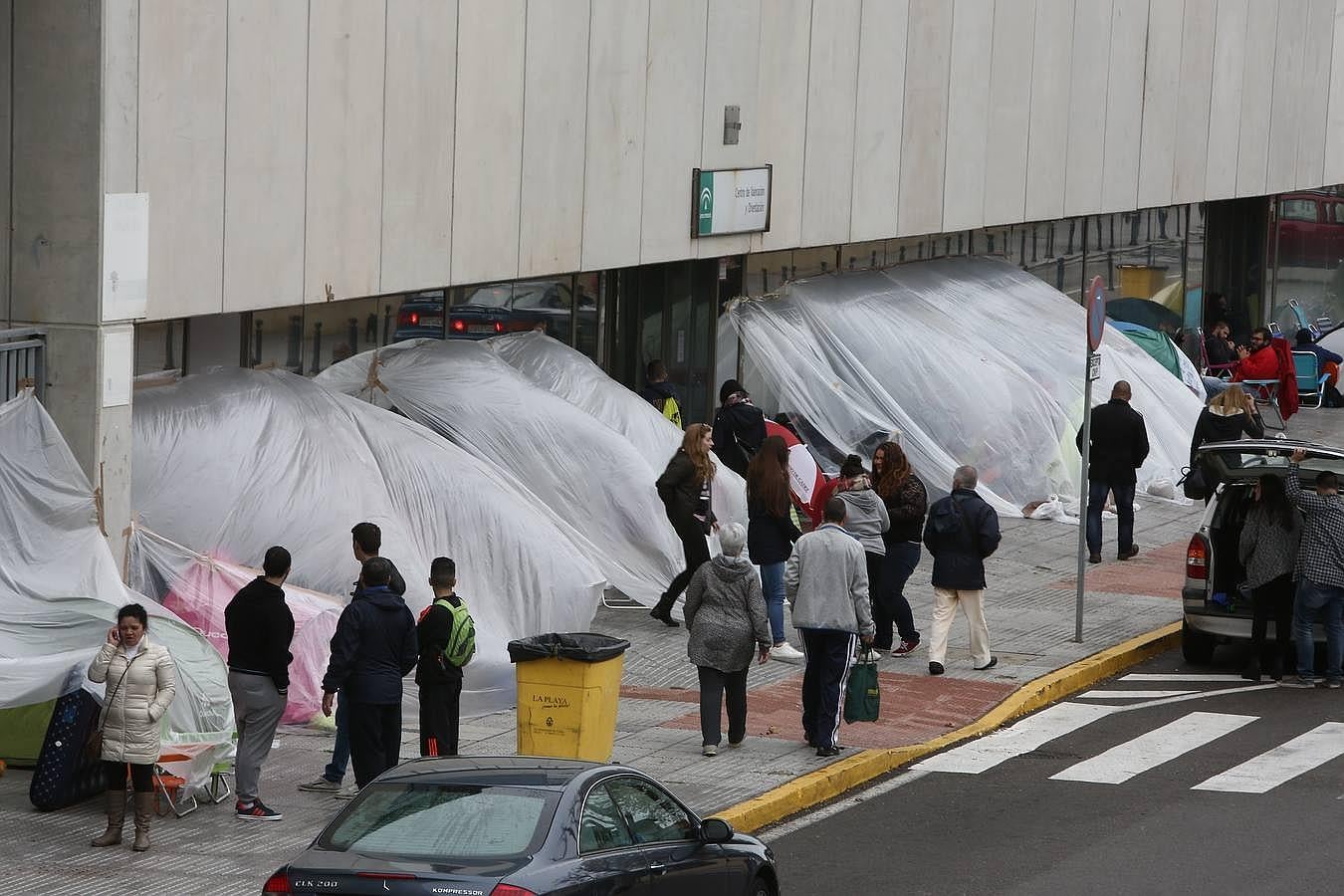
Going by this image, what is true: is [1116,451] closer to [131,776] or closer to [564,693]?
[564,693]

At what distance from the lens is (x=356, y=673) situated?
11.2 metres

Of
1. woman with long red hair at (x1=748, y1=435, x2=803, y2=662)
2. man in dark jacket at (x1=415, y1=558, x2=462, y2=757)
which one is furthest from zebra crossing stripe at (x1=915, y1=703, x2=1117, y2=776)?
man in dark jacket at (x1=415, y1=558, x2=462, y2=757)

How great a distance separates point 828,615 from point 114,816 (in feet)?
14.4

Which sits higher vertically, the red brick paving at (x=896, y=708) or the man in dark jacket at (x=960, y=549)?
the man in dark jacket at (x=960, y=549)

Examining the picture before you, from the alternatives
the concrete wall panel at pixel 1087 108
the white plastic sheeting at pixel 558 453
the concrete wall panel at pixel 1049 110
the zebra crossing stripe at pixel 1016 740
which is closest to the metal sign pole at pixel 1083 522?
the zebra crossing stripe at pixel 1016 740

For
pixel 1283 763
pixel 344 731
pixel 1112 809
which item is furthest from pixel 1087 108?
pixel 344 731

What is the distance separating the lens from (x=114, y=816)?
34.5 ft

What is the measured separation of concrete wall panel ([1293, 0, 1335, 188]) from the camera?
37.2m

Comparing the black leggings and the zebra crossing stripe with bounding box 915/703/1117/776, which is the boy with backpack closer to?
the black leggings

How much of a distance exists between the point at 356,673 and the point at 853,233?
541 inches

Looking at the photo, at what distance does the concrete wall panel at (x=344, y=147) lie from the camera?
612 inches

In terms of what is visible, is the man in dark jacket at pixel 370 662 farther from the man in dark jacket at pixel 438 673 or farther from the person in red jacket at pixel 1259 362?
the person in red jacket at pixel 1259 362

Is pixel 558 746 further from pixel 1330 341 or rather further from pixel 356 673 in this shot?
pixel 1330 341

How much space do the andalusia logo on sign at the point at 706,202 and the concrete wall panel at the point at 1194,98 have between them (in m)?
13.4
